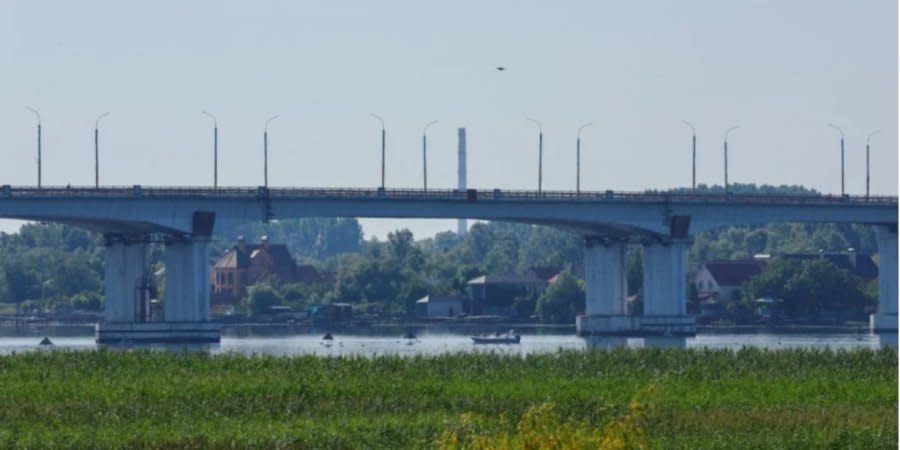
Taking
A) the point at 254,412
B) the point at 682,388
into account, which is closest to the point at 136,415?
the point at 254,412

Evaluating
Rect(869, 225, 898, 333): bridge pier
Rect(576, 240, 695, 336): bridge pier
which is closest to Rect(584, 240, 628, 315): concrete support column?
Rect(576, 240, 695, 336): bridge pier

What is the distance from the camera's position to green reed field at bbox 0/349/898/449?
56.7m

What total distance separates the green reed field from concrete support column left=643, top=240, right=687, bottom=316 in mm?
58104

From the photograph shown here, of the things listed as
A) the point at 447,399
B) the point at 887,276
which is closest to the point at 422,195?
the point at 887,276

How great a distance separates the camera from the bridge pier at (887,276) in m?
160

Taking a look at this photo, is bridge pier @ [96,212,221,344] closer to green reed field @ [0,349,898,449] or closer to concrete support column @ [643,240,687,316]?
concrete support column @ [643,240,687,316]

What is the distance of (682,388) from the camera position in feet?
241

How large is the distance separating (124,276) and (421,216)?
670 inches

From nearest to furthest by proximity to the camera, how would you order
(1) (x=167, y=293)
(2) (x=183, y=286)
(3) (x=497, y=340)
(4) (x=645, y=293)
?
(2) (x=183, y=286) < (1) (x=167, y=293) < (3) (x=497, y=340) < (4) (x=645, y=293)

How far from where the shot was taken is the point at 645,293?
504 ft

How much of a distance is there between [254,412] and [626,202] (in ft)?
272

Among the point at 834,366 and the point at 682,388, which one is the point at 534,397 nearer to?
the point at 682,388

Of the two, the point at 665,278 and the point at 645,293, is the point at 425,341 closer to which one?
the point at 645,293

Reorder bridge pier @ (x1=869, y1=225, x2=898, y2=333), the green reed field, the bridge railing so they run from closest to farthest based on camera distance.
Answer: the green reed field < the bridge railing < bridge pier @ (x1=869, y1=225, x2=898, y2=333)
